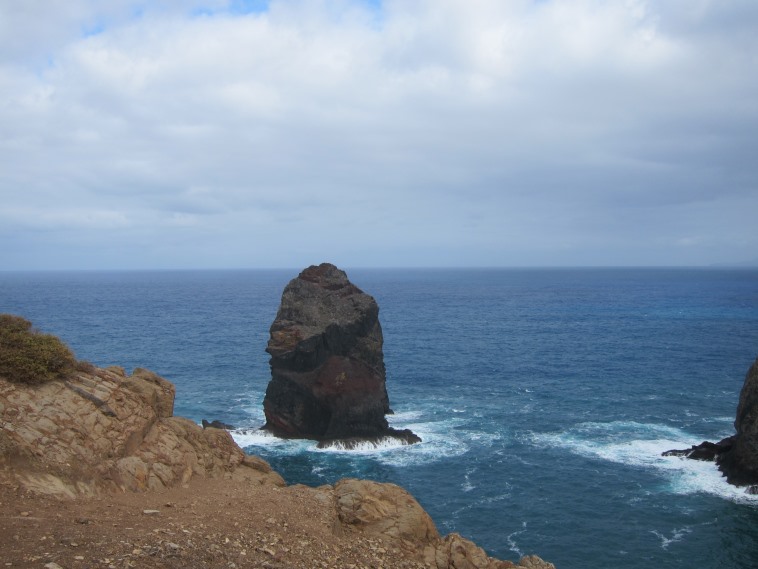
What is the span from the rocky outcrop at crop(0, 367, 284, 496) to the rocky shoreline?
0.04m

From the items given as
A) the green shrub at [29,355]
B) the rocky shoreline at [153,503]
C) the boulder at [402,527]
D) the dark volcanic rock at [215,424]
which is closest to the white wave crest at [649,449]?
the dark volcanic rock at [215,424]

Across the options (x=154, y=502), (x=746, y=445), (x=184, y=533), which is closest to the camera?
(x=184, y=533)

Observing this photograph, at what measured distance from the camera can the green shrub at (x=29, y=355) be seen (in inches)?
842

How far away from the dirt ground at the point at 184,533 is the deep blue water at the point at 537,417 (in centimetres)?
1859

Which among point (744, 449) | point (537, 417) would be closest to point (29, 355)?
point (744, 449)

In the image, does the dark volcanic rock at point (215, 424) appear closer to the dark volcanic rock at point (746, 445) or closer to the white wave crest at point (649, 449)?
the white wave crest at point (649, 449)

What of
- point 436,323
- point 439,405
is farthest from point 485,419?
point 436,323

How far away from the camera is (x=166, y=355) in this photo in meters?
88.9

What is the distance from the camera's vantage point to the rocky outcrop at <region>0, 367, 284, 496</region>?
19500 millimetres

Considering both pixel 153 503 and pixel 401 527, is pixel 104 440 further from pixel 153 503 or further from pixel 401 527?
pixel 401 527

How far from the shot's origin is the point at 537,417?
60438 millimetres

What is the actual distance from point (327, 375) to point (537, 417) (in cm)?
2198

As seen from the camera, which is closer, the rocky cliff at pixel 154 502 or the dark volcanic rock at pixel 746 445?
the rocky cliff at pixel 154 502

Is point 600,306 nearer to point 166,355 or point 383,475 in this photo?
point 166,355
